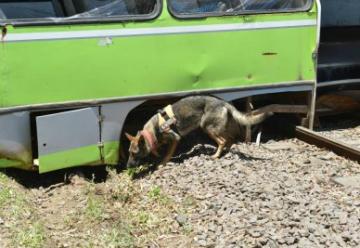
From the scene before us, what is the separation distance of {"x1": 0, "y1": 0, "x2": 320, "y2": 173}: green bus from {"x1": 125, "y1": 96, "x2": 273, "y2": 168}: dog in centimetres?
15

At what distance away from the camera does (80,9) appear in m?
6.01

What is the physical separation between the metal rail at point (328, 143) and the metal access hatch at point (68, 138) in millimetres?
2611

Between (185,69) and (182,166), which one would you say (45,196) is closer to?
(182,166)

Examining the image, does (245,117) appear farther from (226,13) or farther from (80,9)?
(80,9)

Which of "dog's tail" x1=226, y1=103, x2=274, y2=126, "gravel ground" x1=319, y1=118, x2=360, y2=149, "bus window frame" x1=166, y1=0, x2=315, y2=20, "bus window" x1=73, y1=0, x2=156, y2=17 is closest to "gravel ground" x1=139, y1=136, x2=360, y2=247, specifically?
"dog's tail" x1=226, y1=103, x2=274, y2=126

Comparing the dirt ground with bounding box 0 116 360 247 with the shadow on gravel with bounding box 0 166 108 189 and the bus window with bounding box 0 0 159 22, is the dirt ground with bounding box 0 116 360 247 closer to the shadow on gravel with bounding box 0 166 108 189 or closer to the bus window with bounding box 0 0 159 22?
the shadow on gravel with bounding box 0 166 108 189

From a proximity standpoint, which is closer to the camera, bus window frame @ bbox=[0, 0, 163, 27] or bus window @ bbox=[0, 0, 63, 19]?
bus window frame @ bbox=[0, 0, 163, 27]

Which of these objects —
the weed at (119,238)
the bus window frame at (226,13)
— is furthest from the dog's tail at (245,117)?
the weed at (119,238)

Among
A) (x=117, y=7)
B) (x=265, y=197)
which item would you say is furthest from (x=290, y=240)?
(x=117, y=7)

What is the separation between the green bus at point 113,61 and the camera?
18.1ft

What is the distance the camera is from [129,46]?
5.85m

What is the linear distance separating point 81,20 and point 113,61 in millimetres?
511

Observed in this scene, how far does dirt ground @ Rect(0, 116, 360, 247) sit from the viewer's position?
4.50 metres

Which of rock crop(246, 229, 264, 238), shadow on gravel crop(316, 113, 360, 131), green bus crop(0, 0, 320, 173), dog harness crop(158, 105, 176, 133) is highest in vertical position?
green bus crop(0, 0, 320, 173)
